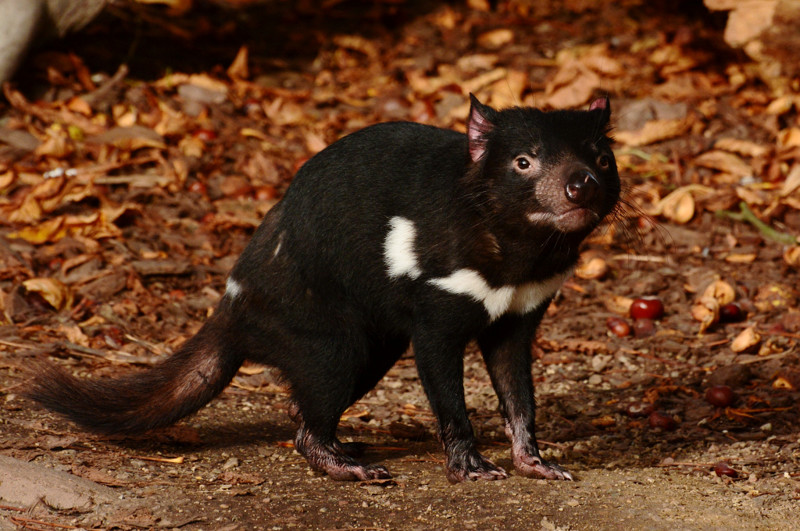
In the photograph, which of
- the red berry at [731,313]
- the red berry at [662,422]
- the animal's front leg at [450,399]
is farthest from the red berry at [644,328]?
the animal's front leg at [450,399]

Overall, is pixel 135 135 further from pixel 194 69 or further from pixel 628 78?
pixel 628 78

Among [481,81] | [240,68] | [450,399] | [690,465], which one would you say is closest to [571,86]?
[481,81]

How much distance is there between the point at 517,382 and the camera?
3416mm

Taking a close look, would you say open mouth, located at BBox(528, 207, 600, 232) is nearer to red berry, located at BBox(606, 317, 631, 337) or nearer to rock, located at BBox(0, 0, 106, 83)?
red berry, located at BBox(606, 317, 631, 337)

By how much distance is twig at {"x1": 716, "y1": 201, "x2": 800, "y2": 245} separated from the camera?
5.33 m

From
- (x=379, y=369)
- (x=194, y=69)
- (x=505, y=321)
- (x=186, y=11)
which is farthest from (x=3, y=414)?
(x=186, y=11)

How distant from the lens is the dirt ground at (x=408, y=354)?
10.1ft

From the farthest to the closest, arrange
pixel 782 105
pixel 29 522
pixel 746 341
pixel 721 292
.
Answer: pixel 782 105
pixel 721 292
pixel 746 341
pixel 29 522

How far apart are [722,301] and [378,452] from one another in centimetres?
212

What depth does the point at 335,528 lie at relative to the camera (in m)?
2.82

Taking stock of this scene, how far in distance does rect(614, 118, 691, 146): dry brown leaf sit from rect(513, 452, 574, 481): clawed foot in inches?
129

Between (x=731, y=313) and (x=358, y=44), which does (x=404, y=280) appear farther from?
(x=358, y=44)

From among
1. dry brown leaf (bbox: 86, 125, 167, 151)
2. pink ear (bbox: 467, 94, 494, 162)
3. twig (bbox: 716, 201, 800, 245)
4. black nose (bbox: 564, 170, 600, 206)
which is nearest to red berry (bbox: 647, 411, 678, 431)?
black nose (bbox: 564, 170, 600, 206)

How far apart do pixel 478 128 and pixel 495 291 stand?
1.72ft
